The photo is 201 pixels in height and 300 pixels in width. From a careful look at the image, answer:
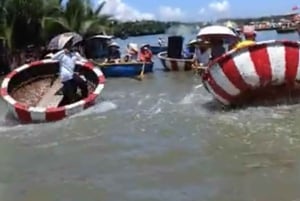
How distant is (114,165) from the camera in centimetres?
877

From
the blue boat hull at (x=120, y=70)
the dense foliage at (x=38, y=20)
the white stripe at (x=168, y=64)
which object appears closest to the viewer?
the blue boat hull at (x=120, y=70)

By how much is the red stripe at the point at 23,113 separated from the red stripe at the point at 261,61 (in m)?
4.18

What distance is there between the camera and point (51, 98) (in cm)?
1442

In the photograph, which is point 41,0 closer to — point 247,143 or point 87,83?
point 87,83

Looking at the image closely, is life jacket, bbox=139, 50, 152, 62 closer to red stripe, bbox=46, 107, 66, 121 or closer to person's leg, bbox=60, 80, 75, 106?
person's leg, bbox=60, 80, 75, 106

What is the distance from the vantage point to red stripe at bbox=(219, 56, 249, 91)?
1167 cm

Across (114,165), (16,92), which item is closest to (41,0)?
(16,92)

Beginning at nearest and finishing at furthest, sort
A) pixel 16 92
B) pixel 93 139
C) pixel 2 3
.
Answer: pixel 93 139, pixel 16 92, pixel 2 3

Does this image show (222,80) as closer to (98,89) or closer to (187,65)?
(98,89)

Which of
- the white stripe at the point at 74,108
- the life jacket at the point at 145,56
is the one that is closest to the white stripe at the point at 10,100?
the white stripe at the point at 74,108

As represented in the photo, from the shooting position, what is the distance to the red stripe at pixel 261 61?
11562 mm

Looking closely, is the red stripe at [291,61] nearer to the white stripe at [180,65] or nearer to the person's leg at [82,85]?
the person's leg at [82,85]

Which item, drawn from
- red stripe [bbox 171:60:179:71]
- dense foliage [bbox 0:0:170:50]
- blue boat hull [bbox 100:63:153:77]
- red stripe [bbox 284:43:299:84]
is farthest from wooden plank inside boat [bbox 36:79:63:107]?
dense foliage [bbox 0:0:170:50]

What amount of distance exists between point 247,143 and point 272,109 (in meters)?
2.56
